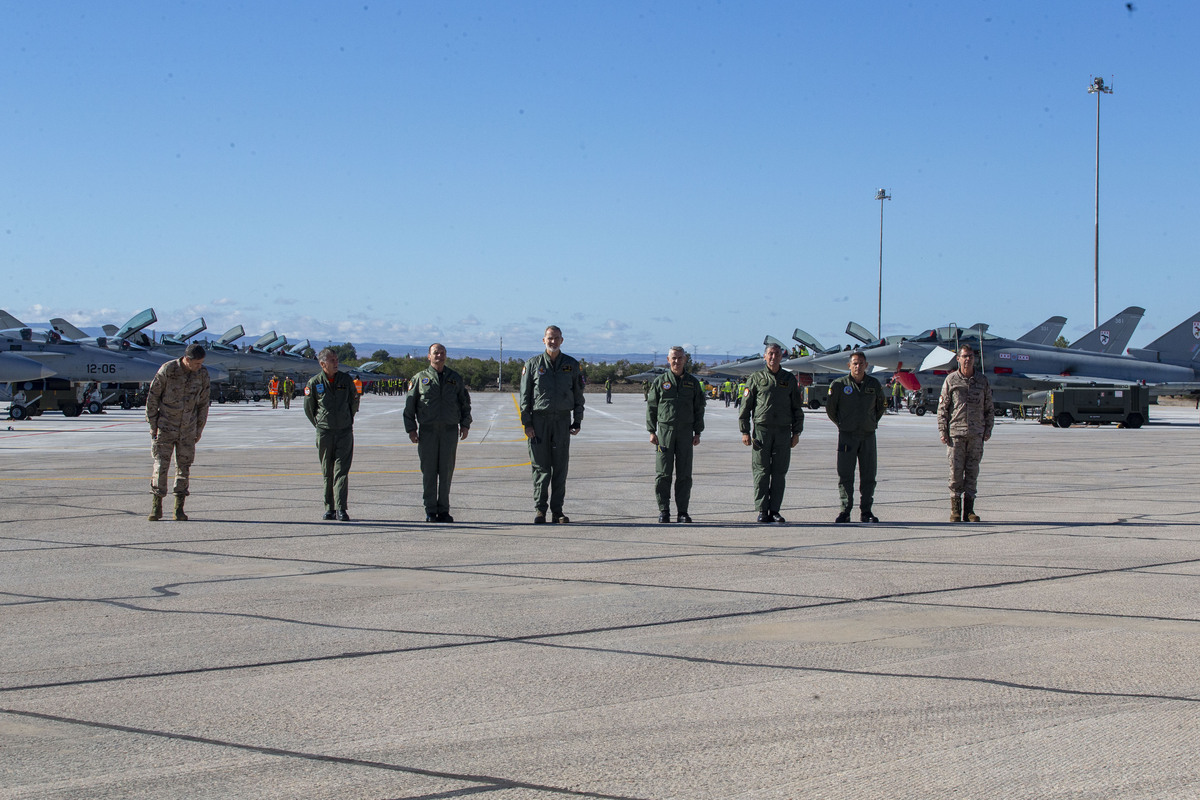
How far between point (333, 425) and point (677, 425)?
11.5ft

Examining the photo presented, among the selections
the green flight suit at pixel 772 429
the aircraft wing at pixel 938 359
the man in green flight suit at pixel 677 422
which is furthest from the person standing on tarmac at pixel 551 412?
the aircraft wing at pixel 938 359

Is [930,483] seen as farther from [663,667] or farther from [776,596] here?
[663,667]

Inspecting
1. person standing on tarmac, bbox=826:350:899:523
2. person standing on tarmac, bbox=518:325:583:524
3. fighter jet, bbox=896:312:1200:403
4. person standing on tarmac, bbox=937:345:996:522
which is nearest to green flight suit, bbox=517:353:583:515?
person standing on tarmac, bbox=518:325:583:524

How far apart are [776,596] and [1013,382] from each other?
35091mm

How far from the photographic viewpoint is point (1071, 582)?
688 cm

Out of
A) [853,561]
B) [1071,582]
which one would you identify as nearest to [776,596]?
[853,561]

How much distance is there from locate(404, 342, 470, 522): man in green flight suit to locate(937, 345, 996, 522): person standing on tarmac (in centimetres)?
497

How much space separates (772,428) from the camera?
10273 mm

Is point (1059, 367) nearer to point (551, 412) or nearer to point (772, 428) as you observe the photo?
point (772, 428)

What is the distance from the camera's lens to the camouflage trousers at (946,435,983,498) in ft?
33.6

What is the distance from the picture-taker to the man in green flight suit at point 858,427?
1021 cm

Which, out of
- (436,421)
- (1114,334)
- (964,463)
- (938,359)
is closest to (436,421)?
(436,421)

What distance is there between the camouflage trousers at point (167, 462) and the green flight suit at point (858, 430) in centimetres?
643

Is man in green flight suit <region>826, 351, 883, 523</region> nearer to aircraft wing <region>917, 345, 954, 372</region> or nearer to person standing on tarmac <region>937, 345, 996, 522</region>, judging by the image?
person standing on tarmac <region>937, 345, 996, 522</region>
